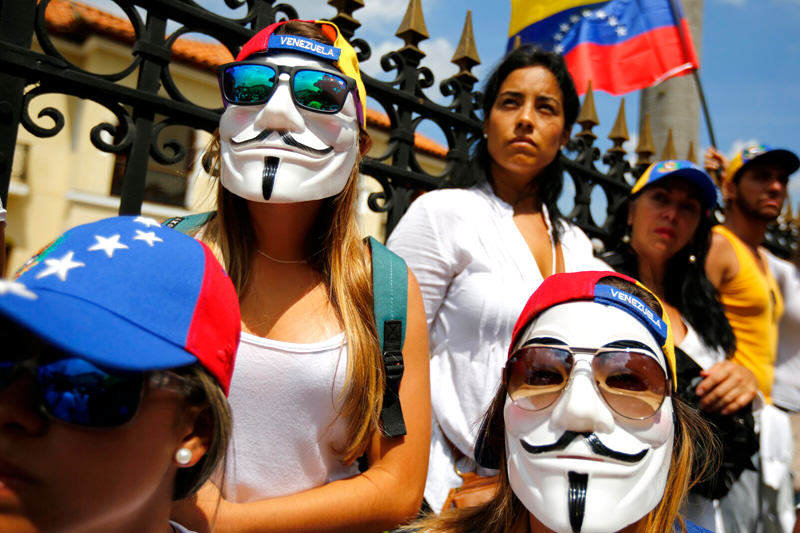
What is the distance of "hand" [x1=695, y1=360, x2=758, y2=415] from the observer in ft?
7.48

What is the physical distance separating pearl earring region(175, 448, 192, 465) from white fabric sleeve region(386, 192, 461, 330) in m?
1.23

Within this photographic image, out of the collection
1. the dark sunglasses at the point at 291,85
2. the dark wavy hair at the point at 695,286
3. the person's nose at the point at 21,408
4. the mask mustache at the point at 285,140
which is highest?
the dark sunglasses at the point at 291,85

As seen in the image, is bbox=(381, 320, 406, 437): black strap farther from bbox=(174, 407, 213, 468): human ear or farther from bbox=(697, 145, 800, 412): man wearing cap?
bbox=(697, 145, 800, 412): man wearing cap

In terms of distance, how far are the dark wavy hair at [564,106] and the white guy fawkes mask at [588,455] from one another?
48.0 inches

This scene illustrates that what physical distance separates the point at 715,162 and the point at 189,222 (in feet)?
12.1

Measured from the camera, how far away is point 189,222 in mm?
1757

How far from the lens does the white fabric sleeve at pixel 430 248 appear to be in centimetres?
222

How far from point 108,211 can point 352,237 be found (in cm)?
1459

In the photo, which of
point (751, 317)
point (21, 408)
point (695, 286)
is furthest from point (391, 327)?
point (751, 317)

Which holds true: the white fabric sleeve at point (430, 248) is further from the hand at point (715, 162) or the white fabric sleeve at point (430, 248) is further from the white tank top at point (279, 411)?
the hand at point (715, 162)

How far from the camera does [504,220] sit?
2500 millimetres

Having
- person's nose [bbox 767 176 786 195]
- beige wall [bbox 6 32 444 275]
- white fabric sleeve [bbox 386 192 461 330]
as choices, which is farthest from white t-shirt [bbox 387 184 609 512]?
beige wall [bbox 6 32 444 275]

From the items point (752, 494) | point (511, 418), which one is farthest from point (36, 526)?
point (752, 494)

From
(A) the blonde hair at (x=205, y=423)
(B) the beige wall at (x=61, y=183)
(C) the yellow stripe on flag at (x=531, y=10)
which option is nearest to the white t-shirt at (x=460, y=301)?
(A) the blonde hair at (x=205, y=423)
